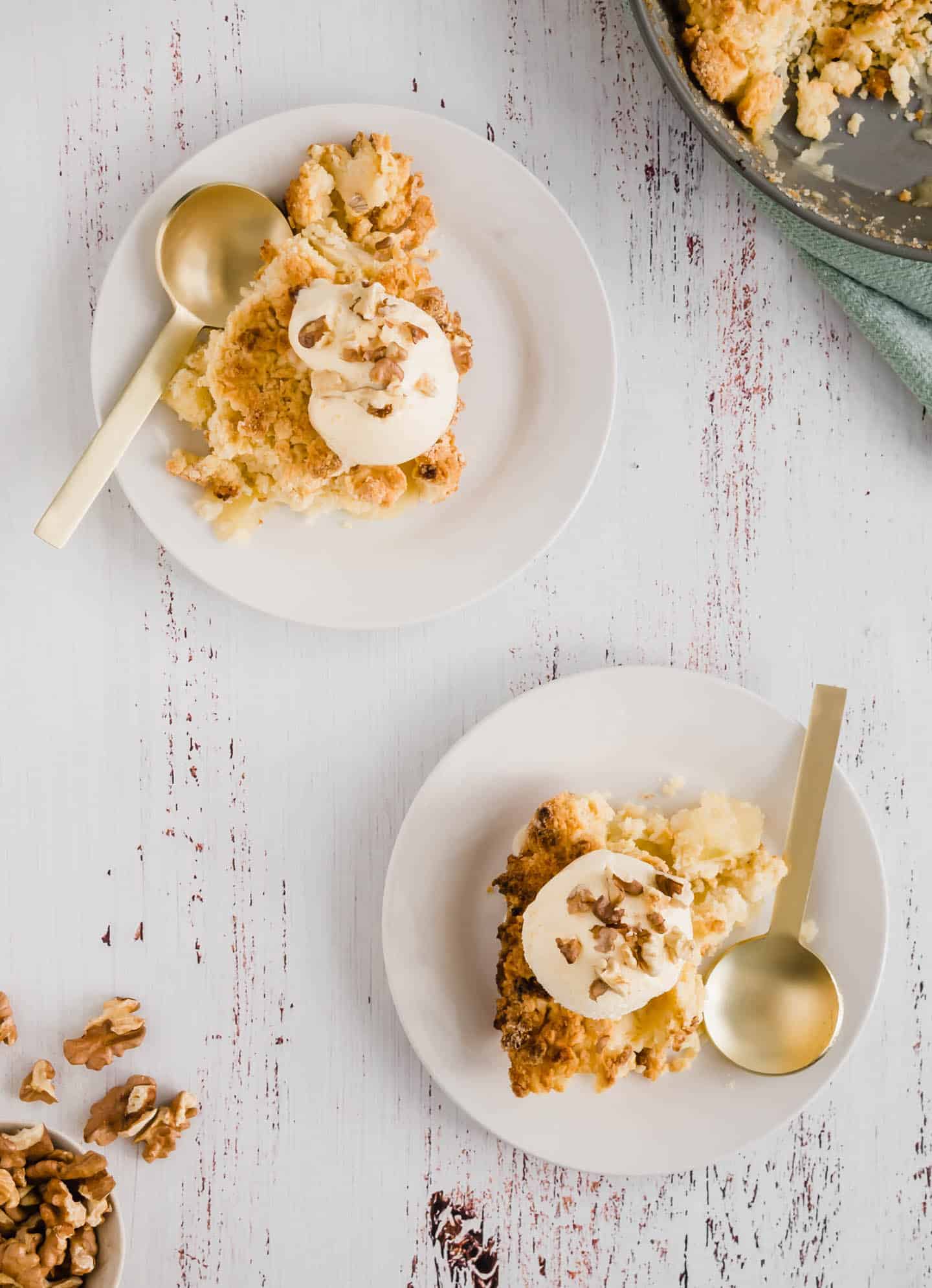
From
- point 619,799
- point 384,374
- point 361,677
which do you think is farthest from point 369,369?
point 619,799

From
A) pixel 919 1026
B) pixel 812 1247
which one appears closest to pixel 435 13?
pixel 919 1026

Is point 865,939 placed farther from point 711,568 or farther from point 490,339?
point 490,339

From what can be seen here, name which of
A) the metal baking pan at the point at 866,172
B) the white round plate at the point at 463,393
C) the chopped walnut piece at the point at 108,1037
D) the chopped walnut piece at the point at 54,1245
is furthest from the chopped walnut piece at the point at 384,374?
the chopped walnut piece at the point at 54,1245

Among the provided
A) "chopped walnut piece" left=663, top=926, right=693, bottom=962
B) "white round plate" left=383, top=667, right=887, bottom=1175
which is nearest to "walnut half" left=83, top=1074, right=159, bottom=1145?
"white round plate" left=383, top=667, right=887, bottom=1175

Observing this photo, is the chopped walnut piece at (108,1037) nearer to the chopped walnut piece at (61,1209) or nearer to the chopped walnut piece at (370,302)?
the chopped walnut piece at (61,1209)

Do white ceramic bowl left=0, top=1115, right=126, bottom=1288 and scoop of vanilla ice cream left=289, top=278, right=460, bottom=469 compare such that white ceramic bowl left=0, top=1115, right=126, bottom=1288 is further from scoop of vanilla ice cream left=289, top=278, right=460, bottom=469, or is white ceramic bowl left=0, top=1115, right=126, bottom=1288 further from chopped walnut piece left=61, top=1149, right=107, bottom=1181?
scoop of vanilla ice cream left=289, top=278, right=460, bottom=469

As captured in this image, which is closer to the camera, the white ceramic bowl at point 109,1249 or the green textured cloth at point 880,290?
the white ceramic bowl at point 109,1249
